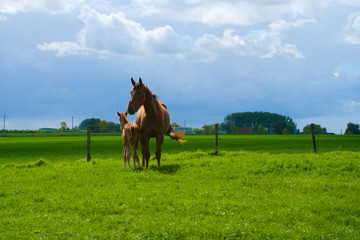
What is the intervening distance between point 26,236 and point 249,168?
9.97 metres

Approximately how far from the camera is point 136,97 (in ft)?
43.8

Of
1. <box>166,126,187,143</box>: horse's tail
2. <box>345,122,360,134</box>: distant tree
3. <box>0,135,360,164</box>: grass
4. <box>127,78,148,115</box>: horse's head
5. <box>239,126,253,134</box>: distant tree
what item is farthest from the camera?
<box>239,126,253,134</box>: distant tree

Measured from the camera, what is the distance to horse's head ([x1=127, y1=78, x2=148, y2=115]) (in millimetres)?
13320

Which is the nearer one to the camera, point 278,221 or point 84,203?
point 278,221

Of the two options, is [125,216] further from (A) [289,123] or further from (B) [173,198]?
(A) [289,123]

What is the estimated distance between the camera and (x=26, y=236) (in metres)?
7.10

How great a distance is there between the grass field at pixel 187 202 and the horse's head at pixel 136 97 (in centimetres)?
273

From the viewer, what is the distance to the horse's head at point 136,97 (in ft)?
43.7

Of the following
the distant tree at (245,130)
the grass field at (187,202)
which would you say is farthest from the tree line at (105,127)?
the distant tree at (245,130)


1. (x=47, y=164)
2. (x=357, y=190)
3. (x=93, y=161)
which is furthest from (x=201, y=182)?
(x=47, y=164)

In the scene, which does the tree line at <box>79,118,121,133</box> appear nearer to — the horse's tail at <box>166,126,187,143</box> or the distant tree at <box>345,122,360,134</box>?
the horse's tail at <box>166,126,187,143</box>

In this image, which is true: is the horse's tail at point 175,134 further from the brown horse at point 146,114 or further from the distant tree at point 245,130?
the distant tree at point 245,130

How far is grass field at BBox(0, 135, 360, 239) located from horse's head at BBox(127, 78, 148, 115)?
8.97 feet

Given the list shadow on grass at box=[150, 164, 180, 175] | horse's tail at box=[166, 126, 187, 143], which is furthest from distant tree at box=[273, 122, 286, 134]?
shadow on grass at box=[150, 164, 180, 175]
